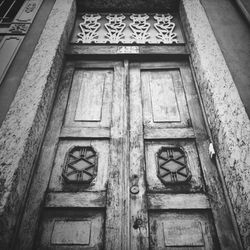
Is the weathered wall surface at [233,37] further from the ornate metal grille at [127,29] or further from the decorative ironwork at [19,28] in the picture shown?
the decorative ironwork at [19,28]

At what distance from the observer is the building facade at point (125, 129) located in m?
1.63

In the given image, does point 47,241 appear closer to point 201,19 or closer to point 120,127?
point 120,127

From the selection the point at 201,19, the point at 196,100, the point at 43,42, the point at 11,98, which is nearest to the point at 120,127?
the point at 196,100

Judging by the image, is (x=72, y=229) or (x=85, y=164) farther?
(x=85, y=164)

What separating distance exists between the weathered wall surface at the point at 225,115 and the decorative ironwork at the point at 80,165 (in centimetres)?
108

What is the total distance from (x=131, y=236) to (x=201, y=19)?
8.20 feet

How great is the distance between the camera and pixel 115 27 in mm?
2998

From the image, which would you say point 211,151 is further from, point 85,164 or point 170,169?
point 85,164

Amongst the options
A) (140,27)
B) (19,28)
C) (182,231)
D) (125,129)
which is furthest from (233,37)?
(19,28)

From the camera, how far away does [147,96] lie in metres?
2.44

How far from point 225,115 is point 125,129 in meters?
0.89

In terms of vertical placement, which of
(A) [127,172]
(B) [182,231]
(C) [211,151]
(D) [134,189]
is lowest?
(B) [182,231]

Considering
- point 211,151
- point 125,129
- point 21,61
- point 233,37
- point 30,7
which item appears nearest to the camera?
point 211,151

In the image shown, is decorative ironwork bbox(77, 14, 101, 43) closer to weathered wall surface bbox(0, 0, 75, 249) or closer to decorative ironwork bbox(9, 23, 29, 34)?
weathered wall surface bbox(0, 0, 75, 249)
